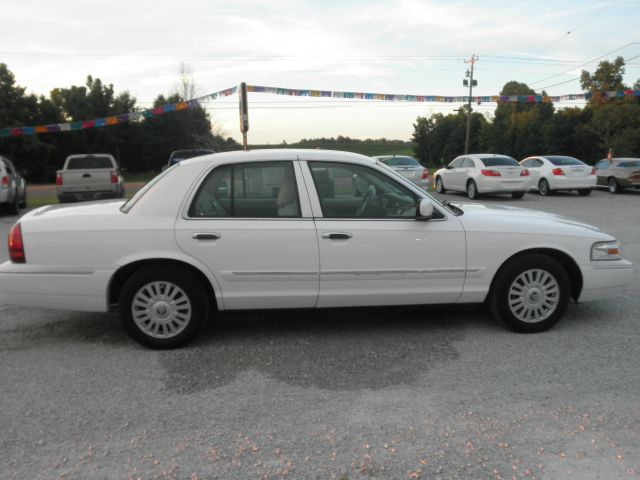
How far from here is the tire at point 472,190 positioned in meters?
17.7

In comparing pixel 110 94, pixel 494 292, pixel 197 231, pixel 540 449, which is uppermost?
pixel 110 94

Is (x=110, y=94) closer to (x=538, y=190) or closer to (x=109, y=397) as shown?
(x=538, y=190)

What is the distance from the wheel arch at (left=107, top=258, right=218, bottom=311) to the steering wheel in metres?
1.32

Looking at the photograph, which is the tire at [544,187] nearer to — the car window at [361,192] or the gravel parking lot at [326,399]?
the gravel parking lot at [326,399]

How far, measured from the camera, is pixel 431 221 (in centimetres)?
445

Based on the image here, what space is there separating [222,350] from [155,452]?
149 cm

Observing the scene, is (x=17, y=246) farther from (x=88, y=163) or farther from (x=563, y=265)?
(x=88, y=163)

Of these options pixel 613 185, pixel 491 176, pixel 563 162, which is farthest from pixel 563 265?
pixel 613 185

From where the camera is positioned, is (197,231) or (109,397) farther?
(197,231)

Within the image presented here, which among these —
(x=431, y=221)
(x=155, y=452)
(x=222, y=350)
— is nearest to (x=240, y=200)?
(x=222, y=350)

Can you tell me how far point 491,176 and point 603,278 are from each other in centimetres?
1304

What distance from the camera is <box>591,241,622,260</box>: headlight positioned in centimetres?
470

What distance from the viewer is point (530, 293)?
4594 millimetres

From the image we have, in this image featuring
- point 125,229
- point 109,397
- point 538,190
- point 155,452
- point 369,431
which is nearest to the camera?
point 155,452
